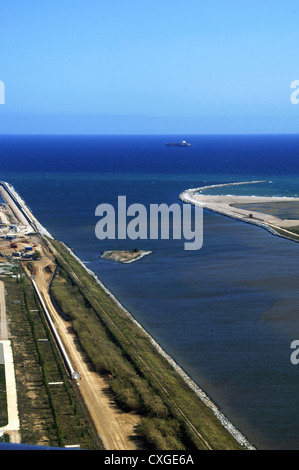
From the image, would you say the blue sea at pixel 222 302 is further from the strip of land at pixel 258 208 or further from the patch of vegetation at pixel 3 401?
the patch of vegetation at pixel 3 401

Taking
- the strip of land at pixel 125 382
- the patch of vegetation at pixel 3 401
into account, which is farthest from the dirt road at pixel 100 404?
the patch of vegetation at pixel 3 401

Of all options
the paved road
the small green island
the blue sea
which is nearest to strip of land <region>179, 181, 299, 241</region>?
the blue sea

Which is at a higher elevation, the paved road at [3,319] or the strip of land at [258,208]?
the strip of land at [258,208]

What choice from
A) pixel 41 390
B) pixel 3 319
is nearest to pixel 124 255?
pixel 3 319

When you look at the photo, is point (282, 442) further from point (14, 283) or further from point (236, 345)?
point (14, 283)

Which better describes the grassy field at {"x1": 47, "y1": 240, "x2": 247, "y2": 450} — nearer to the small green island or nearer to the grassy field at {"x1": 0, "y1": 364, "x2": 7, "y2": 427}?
the grassy field at {"x1": 0, "y1": 364, "x2": 7, "y2": 427}

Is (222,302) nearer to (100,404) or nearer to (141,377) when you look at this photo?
(141,377)

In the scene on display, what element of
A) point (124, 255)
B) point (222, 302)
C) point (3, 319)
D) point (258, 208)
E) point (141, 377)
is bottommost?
point (141, 377)
